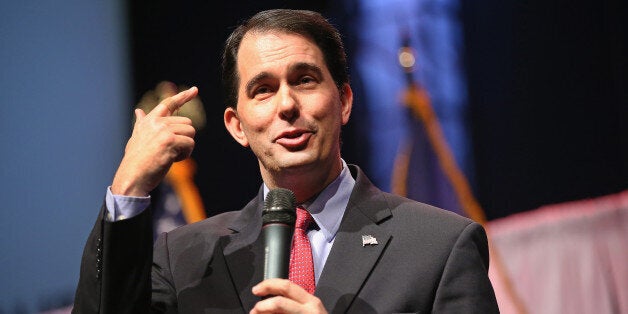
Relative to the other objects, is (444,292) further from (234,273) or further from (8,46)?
(8,46)

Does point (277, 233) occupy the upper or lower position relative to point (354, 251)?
upper

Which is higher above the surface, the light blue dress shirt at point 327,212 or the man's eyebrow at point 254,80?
the man's eyebrow at point 254,80

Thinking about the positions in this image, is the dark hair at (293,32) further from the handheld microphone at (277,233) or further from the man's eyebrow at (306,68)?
the handheld microphone at (277,233)

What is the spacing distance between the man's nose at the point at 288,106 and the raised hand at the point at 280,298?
0.59 metres

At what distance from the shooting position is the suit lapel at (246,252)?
1777 millimetres

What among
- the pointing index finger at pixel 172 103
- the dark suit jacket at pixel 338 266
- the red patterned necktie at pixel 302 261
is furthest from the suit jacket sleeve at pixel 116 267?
the red patterned necktie at pixel 302 261

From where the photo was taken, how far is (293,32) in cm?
200

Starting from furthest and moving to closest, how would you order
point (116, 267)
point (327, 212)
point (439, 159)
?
point (439, 159) < point (327, 212) < point (116, 267)

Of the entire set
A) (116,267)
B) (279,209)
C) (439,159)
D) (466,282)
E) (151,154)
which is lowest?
(439,159)

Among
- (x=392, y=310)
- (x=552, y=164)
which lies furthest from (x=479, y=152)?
(x=392, y=310)

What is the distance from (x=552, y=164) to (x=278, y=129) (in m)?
1.40

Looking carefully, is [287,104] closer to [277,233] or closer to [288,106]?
[288,106]

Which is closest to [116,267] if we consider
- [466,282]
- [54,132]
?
[466,282]

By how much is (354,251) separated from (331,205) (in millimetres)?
176
